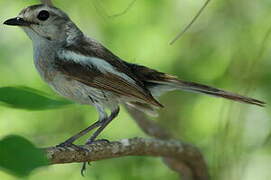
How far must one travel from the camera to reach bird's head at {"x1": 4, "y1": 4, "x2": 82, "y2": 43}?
3867mm

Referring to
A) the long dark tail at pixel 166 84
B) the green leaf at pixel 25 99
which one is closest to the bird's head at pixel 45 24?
the long dark tail at pixel 166 84

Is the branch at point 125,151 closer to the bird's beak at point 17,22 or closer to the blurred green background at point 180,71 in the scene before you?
the blurred green background at point 180,71

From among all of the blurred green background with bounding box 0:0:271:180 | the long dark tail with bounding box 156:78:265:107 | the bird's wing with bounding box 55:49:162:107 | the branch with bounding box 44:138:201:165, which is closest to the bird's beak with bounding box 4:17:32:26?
the bird's wing with bounding box 55:49:162:107

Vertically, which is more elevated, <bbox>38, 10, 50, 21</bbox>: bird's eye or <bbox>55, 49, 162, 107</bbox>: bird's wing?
<bbox>38, 10, 50, 21</bbox>: bird's eye

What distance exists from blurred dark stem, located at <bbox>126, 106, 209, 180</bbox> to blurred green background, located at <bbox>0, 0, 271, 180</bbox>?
14 centimetres

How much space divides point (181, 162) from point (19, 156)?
3.26 m

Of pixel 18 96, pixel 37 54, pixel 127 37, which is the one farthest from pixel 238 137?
pixel 18 96

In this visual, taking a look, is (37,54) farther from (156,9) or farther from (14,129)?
(156,9)

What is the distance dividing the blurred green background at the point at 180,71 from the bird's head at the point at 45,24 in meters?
0.49

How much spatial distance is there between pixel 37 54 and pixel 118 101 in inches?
28.2

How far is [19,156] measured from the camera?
4.40ft

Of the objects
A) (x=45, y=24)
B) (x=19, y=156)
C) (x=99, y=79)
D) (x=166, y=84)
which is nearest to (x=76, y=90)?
(x=99, y=79)

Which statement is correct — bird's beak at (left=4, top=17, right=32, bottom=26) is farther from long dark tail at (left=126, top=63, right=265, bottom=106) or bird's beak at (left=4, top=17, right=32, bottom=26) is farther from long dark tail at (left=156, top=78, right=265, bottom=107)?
long dark tail at (left=156, top=78, right=265, bottom=107)

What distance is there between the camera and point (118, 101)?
412cm
